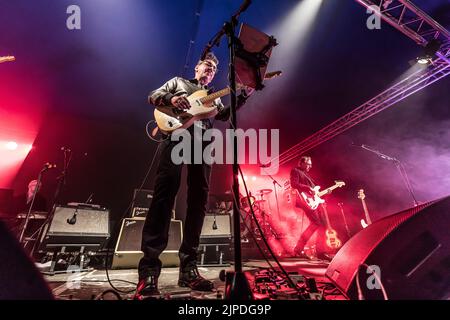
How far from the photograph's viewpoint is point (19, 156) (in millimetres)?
4930

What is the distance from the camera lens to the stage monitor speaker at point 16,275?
2.01 ft

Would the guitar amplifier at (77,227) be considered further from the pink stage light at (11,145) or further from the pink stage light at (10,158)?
the pink stage light at (11,145)

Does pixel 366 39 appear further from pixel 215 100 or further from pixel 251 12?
pixel 215 100

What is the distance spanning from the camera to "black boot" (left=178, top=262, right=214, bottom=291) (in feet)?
5.55

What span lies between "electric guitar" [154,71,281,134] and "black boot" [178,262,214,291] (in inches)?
51.6

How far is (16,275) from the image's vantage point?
2.09 ft

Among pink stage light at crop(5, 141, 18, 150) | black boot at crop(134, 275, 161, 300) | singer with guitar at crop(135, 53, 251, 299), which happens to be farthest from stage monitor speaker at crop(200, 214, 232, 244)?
pink stage light at crop(5, 141, 18, 150)

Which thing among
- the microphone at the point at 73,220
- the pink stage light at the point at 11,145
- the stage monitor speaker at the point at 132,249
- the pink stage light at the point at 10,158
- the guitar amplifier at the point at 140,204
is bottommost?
the stage monitor speaker at the point at 132,249

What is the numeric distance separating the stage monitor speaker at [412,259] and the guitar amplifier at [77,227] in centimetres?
353

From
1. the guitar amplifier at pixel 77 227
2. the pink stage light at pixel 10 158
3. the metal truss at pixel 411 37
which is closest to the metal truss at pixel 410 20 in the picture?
the metal truss at pixel 411 37

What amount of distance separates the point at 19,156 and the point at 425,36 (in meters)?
9.84

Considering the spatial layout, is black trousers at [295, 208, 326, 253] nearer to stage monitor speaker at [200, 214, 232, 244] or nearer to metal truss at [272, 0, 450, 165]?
stage monitor speaker at [200, 214, 232, 244]

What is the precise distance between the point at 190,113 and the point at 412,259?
1937 millimetres

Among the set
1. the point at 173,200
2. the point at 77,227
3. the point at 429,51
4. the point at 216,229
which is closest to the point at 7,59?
the point at 77,227
